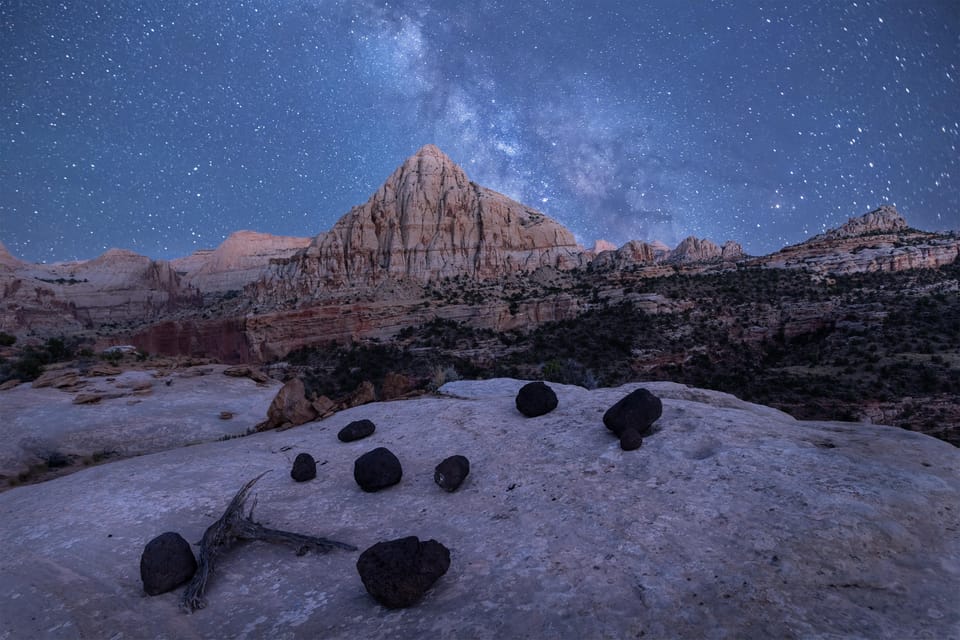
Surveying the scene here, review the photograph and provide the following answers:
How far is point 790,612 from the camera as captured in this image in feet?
12.1

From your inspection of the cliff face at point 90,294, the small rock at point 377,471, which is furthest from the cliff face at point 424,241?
the small rock at point 377,471

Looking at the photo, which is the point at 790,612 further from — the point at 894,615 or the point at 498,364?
the point at 498,364

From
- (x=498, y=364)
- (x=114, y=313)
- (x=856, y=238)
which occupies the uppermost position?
(x=856, y=238)

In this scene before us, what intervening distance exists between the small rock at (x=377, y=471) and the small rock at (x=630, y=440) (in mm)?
3692

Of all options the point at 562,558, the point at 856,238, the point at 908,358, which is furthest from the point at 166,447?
the point at 856,238

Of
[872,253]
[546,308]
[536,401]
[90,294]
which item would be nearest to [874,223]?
[872,253]

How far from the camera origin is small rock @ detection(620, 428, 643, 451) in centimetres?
698

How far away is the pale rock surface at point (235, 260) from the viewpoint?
415ft

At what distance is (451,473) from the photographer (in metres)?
6.97

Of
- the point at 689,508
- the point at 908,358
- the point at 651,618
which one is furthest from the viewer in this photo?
the point at 908,358

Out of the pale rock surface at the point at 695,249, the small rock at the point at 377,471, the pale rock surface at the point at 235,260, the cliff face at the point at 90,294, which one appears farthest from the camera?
the pale rock surface at the point at 235,260

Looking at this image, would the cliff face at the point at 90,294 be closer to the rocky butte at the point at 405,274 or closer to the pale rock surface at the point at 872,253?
the rocky butte at the point at 405,274

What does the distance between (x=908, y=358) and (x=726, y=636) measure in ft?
110

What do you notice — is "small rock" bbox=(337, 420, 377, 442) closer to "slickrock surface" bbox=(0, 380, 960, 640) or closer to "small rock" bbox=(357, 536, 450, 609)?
"slickrock surface" bbox=(0, 380, 960, 640)
